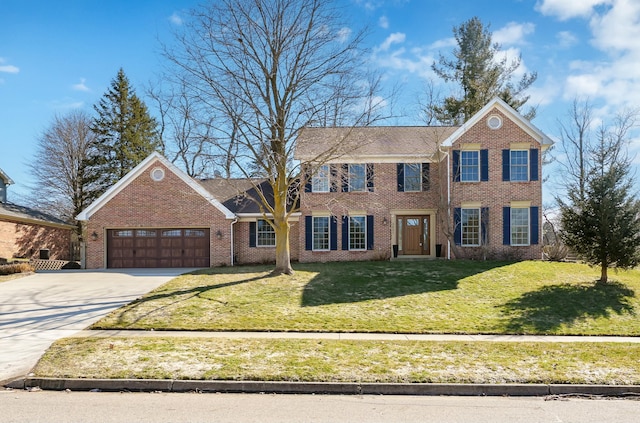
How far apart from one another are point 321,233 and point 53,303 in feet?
39.0

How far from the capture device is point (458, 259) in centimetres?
2102

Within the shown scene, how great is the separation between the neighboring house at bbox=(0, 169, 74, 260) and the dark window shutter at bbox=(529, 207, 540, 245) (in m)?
26.4

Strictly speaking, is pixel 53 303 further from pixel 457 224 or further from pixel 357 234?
pixel 457 224

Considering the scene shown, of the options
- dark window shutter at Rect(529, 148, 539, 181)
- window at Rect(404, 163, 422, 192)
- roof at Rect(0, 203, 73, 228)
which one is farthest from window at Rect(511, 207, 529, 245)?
roof at Rect(0, 203, 73, 228)

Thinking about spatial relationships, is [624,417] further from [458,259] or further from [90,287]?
[90,287]

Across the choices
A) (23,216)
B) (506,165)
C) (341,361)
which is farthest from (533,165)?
(23,216)

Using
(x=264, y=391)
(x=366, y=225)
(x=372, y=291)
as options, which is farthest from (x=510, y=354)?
(x=366, y=225)

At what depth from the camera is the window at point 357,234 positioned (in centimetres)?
2253

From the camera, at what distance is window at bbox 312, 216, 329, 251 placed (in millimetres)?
22578

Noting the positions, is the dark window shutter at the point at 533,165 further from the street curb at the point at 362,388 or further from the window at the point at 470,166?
the street curb at the point at 362,388

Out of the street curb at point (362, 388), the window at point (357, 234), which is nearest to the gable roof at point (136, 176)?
the window at point (357, 234)

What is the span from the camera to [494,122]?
70.3 feet

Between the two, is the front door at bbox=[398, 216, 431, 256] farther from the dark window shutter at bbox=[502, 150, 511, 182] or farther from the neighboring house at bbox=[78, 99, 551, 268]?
the dark window shutter at bbox=[502, 150, 511, 182]

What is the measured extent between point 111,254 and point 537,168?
68.2 feet
